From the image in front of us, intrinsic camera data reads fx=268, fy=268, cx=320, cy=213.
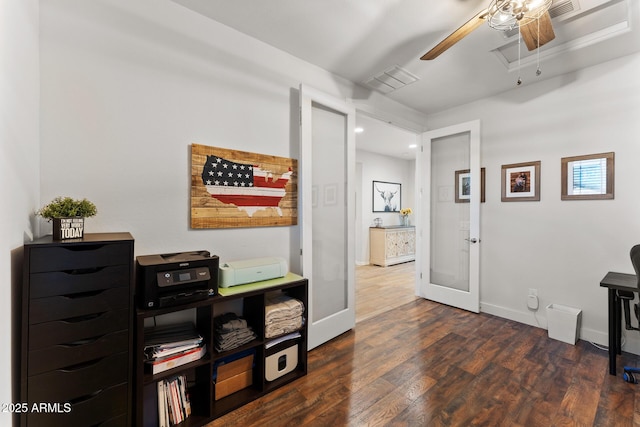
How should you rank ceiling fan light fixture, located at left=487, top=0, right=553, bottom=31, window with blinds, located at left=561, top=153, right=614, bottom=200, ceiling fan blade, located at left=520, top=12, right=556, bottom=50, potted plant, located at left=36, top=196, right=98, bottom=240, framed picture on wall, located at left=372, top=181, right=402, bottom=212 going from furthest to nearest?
framed picture on wall, located at left=372, top=181, right=402, bottom=212, window with blinds, located at left=561, top=153, right=614, bottom=200, ceiling fan blade, located at left=520, top=12, right=556, bottom=50, ceiling fan light fixture, located at left=487, top=0, right=553, bottom=31, potted plant, located at left=36, top=196, right=98, bottom=240

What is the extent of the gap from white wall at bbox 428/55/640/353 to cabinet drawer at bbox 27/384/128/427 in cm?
370

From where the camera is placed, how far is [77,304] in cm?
125

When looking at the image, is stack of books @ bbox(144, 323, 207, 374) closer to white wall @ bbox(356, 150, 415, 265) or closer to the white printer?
the white printer

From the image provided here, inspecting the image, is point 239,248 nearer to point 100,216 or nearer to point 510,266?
point 100,216

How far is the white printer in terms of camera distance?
186 cm

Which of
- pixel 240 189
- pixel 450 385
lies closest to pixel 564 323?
pixel 450 385

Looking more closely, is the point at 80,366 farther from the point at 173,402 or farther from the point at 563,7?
the point at 563,7

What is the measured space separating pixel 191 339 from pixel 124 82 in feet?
5.52

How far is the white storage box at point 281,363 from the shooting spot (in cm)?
194

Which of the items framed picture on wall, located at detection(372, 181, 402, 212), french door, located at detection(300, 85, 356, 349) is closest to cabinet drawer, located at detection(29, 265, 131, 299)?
french door, located at detection(300, 85, 356, 349)

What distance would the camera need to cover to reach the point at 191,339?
1.68 m

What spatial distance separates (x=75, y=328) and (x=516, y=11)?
284 cm

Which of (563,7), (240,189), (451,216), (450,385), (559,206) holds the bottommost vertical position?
(450,385)

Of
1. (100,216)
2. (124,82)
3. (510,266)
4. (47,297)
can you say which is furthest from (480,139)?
(47,297)
